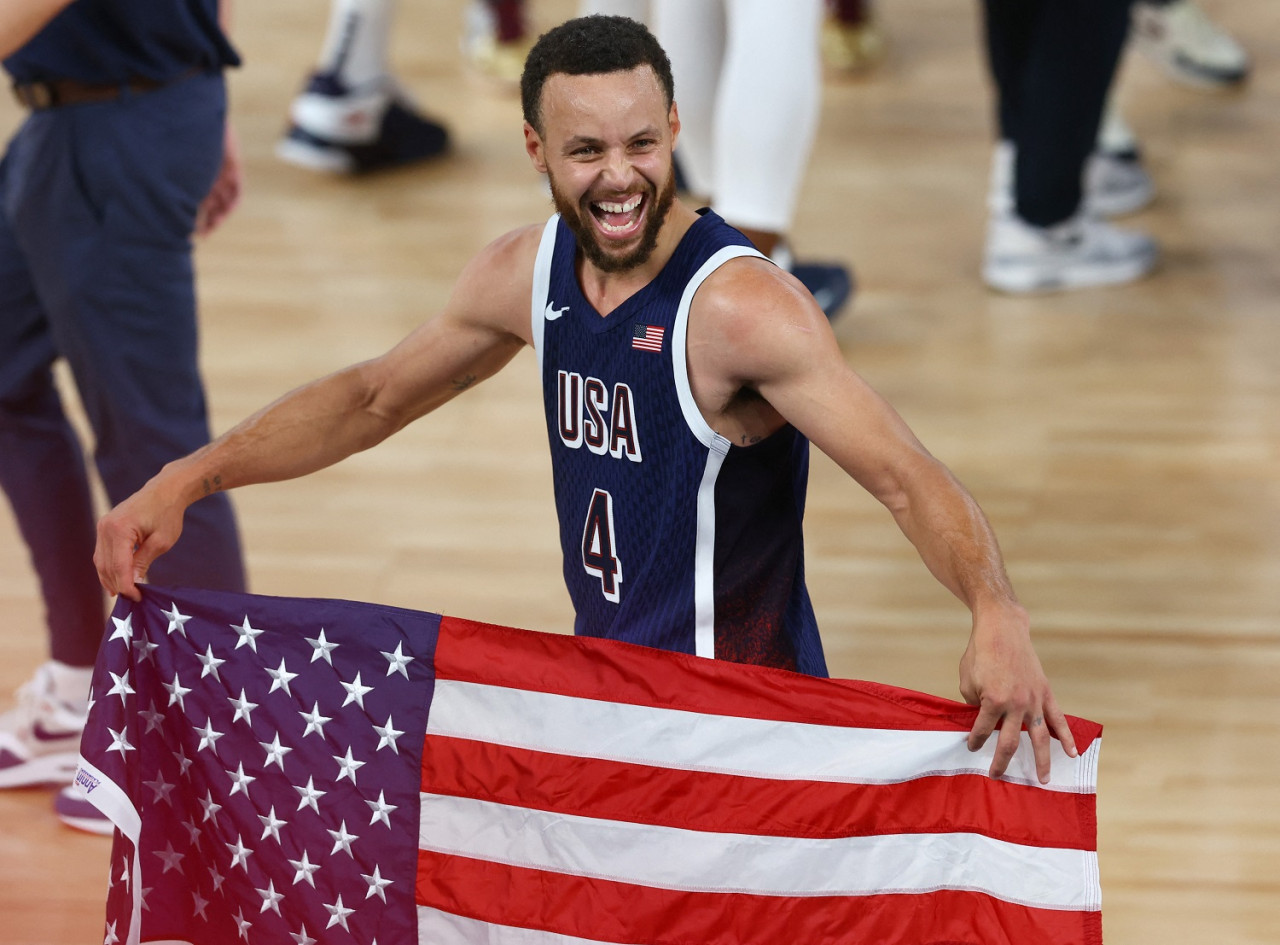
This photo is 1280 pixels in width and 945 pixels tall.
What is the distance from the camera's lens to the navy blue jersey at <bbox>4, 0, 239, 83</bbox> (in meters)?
2.47

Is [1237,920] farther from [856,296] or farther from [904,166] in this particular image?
[904,166]

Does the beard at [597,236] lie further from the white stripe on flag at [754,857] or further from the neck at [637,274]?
the white stripe on flag at [754,857]

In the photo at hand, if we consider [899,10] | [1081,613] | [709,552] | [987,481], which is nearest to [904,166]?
[899,10]

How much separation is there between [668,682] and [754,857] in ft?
0.70

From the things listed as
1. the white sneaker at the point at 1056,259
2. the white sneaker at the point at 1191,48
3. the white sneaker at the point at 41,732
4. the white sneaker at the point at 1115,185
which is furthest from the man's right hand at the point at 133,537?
the white sneaker at the point at 1191,48

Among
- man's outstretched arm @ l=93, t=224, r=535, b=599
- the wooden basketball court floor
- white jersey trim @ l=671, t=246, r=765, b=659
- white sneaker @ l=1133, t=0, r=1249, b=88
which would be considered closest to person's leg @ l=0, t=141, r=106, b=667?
the wooden basketball court floor

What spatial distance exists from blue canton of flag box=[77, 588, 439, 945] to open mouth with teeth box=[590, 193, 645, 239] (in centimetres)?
52

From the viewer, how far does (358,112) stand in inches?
200

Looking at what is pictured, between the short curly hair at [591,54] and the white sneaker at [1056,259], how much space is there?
8.90 ft

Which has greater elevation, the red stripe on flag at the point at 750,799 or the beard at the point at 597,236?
the beard at the point at 597,236

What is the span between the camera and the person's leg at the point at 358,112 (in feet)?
16.4

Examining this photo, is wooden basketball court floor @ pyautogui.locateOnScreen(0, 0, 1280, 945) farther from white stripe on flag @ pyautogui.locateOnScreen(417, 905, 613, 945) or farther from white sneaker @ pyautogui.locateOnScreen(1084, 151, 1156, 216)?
white stripe on flag @ pyautogui.locateOnScreen(417, 905, 613, 945)

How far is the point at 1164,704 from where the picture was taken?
2.91 m

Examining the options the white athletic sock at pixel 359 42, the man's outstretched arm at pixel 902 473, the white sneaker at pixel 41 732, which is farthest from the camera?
the white athletic sock at pixel 359 42
